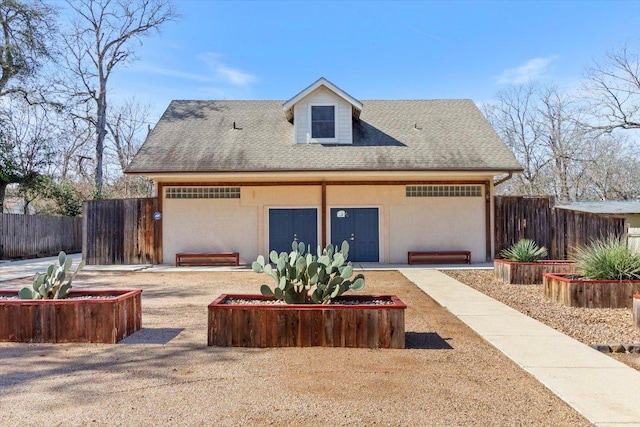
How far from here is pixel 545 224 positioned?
1559 cm

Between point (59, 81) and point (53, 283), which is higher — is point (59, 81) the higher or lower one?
the higher one

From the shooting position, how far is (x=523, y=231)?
15.7 m

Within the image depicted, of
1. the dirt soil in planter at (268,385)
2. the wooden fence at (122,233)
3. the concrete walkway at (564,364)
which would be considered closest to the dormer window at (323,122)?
the wooden fence at (122,233)

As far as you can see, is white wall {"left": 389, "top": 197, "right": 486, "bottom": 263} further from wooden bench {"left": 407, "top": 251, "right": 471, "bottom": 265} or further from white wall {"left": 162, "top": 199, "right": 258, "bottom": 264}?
white wall {"left": 162, "top": 199, "right": 258, "bottom": 264}

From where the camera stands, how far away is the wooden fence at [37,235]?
60.0 ft

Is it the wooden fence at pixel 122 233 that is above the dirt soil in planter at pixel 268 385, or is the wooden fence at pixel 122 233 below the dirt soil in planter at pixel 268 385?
above

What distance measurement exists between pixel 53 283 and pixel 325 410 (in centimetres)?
460

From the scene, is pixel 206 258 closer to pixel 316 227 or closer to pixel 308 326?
pixel 316 227

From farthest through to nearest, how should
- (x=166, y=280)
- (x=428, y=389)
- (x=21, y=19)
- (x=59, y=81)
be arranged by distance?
(x=59, y=81) → (x=21, y=19) → (x=166, y=280) → (x=428, y=389)

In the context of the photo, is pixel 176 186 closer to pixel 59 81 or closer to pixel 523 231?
pixel 523 231

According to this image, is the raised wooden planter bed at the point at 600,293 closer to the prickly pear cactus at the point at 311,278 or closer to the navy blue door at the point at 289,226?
the prickly pear cactus at the point at 311,278

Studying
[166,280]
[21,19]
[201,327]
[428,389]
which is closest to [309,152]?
[166,280]

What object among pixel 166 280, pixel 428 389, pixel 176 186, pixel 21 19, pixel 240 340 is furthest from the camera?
pixel 21 19

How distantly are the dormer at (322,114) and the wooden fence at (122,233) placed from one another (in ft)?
19.4
